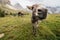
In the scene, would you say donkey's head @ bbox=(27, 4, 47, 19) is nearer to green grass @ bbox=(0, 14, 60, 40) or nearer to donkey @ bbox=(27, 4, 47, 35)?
donkey @ bbox=(27, 4, 47, 35)

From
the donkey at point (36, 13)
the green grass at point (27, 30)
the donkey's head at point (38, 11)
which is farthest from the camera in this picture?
the green grass at point (27, 30)

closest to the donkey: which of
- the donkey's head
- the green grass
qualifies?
the donkey's head

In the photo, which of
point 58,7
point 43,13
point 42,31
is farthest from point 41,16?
point 58,7

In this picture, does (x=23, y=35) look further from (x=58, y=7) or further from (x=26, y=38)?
(x=58, y=7)

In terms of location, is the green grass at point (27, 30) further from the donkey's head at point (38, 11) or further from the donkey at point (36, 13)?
the donkey's head at point (38, 11)

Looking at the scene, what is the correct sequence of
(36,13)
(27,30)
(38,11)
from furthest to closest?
(27,30) → (38,11) → (36,13)

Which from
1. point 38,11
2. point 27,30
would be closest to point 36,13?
point 38,11

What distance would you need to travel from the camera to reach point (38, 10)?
100 feet

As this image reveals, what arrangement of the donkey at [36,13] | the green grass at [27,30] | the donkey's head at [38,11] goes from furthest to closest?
1. the green grass at [27,30]
2. the donkey at [36,13]
3. the donkey's head at [38,11]

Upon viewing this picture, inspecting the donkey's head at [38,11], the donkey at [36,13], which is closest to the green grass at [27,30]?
the donkey at [36,13]

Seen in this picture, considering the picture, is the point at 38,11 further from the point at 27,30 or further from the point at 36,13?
the point at 27,30

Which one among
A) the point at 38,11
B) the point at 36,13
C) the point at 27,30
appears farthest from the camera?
the point at 27,30

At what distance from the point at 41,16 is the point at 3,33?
7.53 metres

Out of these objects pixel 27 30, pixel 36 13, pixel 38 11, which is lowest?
pixel 27 30
